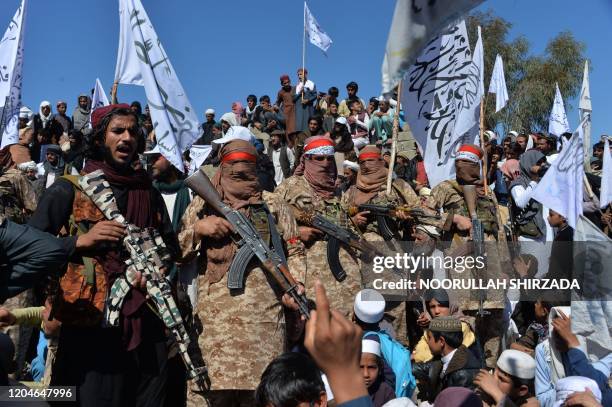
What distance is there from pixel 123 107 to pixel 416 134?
12.4ft

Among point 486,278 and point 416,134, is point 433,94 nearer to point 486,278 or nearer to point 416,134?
point 416,134

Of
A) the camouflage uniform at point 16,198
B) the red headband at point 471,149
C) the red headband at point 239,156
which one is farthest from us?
the red headband at point 471,149

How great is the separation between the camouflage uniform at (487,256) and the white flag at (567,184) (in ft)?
7.06

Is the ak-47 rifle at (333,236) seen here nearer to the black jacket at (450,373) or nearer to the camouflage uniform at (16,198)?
the black jacket at (450,373)

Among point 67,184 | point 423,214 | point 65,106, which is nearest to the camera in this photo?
point 67,184

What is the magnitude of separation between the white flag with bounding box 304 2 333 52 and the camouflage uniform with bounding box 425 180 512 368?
35.1ft

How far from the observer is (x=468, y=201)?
8.01 m

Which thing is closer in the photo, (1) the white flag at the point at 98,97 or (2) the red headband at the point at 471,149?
(2) the red headband at the point at 471,149

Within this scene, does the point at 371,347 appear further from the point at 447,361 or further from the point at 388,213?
the point at 388,213

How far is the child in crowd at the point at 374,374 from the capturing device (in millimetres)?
5035

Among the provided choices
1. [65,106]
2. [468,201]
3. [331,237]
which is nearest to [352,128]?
[65,106]

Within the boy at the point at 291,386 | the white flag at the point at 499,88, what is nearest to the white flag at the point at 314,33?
the white flag at the point at 499,88

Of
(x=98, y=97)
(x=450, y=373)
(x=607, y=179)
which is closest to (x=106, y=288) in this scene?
(x=450, y=373)

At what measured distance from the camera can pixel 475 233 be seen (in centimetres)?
790
